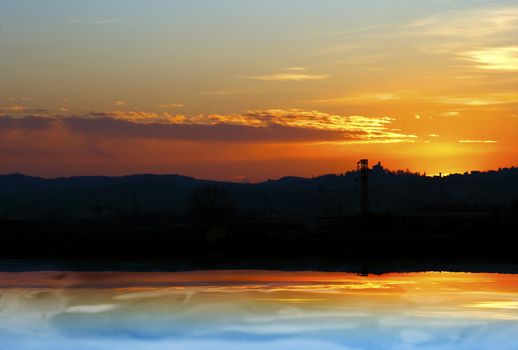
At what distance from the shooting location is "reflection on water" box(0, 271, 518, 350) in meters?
23.4

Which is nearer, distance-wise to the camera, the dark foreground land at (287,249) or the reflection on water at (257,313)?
the reflection on water at (257,313)

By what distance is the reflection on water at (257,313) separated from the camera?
23391 millimetres

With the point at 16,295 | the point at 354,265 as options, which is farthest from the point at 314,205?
the point at 16,295

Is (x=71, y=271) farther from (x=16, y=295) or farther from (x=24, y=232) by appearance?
(x=24, y=232)

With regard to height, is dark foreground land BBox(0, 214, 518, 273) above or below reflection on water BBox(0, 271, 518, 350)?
above

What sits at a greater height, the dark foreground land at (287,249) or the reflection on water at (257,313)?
the dark foreground land at (287,249)

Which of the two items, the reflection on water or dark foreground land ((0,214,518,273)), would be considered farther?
dark foreground land ((0,214,518,273))

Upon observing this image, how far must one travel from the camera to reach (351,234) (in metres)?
68.2

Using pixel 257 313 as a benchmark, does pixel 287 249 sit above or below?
above

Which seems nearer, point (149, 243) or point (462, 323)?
point (462, 323)

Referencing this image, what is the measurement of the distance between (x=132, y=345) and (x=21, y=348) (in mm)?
2865

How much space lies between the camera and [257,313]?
2784cm

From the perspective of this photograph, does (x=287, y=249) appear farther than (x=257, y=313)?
Yes

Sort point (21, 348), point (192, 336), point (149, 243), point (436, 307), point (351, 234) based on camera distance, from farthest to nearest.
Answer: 1. point (351, 234)
2. point (149, 243)
3. point (436, 307)
4. point (192, 336)
5. point (21, 348)
